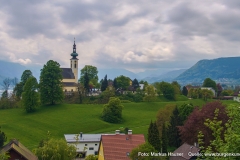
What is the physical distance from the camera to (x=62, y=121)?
65250 mm

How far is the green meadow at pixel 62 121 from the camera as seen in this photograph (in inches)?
2220

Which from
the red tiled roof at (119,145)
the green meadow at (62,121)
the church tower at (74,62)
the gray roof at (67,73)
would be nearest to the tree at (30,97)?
the green meadow at (62,121)

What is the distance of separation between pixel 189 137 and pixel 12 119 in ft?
139

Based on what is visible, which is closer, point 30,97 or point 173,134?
point 173,134

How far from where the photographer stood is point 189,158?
107 feet

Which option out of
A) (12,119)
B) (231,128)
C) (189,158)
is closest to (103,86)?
(12,119)

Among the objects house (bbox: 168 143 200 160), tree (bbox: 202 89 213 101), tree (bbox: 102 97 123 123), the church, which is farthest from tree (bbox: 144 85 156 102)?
house (bbox: 168 143 200 160)

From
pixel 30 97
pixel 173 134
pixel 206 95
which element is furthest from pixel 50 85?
pixel 206 95

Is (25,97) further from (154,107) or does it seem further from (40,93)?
(154,107)

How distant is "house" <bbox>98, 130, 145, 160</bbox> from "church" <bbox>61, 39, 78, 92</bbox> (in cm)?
6699

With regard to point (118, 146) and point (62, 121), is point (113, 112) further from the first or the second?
point (118, 146)

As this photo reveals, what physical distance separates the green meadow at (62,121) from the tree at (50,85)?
229 cm

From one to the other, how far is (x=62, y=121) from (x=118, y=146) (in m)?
33.2

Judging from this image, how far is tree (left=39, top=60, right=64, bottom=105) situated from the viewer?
75.1 meters
